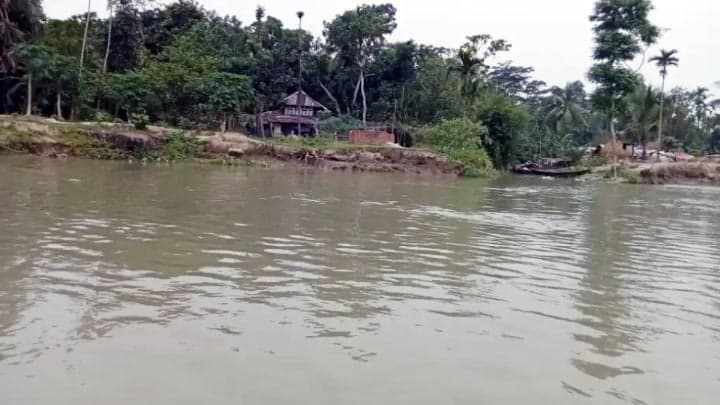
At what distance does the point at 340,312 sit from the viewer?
6.16 meters

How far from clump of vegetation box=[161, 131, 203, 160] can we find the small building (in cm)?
1071

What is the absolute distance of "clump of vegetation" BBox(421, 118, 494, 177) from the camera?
42688mm

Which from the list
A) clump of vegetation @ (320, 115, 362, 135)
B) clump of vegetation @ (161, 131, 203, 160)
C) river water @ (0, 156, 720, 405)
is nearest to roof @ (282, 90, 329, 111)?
clump of vegetation @ (320, 115, 362, 135)

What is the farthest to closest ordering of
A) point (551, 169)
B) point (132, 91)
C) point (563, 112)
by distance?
point (563, 112), point (551, 169), point (132, 91)

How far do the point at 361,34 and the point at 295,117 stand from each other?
324 inches

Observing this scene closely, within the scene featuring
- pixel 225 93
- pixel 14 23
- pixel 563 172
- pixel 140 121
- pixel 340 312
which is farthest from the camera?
pixel 563 172

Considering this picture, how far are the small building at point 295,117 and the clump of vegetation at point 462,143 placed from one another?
966 centimetres

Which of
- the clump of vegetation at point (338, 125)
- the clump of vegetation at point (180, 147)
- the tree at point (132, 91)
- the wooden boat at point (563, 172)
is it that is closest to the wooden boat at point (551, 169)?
the wooden boat at point (563, 172)

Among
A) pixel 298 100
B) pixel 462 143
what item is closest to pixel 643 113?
pixel 462 143

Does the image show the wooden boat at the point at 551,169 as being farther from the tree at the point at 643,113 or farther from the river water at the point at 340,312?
the river water at the point at 340,312

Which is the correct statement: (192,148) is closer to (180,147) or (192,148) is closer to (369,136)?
(180,147)

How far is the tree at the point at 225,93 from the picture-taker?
41469 millimetres

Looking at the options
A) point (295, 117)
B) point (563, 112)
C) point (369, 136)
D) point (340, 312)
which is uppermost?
point (563, 112)

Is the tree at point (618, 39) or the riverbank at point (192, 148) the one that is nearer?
the riverbank at point (192, 148)
